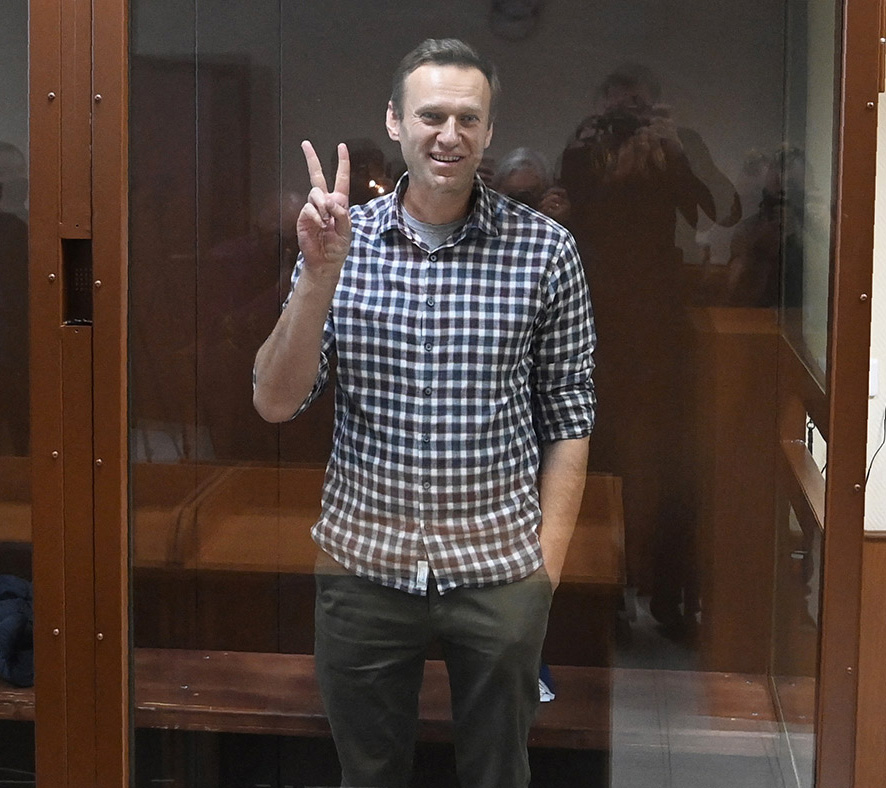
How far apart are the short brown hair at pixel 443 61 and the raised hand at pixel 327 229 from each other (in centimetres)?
13

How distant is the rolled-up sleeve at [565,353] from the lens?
5.71ft

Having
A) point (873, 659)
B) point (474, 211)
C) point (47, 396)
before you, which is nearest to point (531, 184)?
point (474, 211)

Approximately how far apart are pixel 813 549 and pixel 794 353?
0.91 feet

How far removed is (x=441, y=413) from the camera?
1.74 m

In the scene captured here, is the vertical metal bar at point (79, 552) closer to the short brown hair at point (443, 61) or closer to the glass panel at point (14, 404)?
the glass panel at point (14, 404)

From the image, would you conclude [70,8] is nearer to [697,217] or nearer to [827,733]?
[697,217]

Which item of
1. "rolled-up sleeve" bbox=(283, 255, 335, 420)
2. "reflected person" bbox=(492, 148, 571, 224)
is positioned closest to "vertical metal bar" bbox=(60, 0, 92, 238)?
"rolled-up sleeve" bbox=(283, 255, 335, 420)

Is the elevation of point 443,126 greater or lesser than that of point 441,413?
greater

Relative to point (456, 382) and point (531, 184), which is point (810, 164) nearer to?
point (531, 184)

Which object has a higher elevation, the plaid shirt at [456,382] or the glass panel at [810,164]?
the glass panel at [810,164]

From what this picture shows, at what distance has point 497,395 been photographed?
1.74 m

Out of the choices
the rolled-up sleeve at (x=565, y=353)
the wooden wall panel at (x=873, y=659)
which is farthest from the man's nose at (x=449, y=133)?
the wooden wall panel at (x=873, y=659)

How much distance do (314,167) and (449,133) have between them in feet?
0.65

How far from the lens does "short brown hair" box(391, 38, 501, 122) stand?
171 cm
